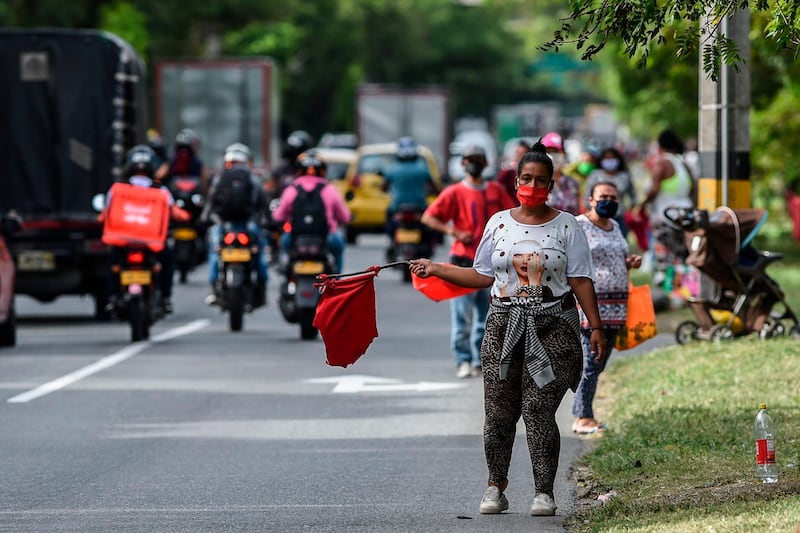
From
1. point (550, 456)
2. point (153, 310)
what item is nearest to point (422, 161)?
point (153, 310)

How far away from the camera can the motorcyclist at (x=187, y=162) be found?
26969 millimetres

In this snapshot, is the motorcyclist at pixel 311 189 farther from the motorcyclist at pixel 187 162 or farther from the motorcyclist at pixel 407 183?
the motorcyclist at pixel 407 183

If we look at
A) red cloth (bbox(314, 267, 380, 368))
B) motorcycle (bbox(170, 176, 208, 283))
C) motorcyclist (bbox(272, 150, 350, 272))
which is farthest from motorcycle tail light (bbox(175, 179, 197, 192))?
red cloth (bbox(314, 267, 380, 368))

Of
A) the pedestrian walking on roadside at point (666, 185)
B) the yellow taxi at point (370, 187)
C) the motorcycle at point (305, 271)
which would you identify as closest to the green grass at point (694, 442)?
the motorcycle at point (305, 271)

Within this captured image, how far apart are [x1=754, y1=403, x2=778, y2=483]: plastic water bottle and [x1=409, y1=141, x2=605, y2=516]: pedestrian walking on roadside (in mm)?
969

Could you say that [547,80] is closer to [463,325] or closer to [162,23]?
[162,23]

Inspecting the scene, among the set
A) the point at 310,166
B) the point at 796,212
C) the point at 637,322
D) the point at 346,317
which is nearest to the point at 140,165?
the point at 310,166

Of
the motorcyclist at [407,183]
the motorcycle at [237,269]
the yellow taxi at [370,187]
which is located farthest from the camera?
Answer: the yellow taxi at [370,187]

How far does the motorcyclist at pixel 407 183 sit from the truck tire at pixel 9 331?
386 inches

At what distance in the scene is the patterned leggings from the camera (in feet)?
30.0

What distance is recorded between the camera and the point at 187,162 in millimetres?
27391

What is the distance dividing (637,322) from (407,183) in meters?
15.2

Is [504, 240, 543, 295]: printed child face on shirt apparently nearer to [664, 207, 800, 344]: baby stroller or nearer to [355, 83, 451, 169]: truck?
[664, 207, 800, 344]: baby stroller

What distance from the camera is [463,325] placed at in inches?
616
